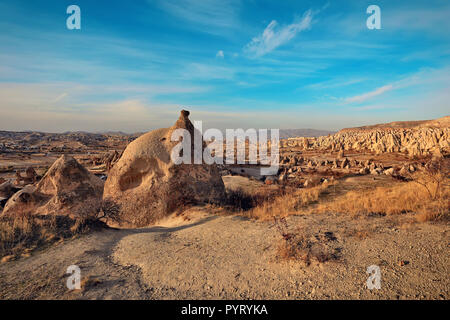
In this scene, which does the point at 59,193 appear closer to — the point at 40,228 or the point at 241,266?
the point at 40,228

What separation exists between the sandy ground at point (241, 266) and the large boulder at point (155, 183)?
1633mm

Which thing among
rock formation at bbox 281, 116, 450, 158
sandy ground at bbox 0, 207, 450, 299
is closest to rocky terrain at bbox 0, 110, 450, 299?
sandy ground at bbox 0, 207, 450, 299

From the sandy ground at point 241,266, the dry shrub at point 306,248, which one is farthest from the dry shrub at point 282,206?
the dry shrub at point 306,248

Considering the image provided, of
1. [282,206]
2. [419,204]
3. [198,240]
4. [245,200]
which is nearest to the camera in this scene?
[198,240]

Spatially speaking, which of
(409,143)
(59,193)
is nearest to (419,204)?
(59,193)

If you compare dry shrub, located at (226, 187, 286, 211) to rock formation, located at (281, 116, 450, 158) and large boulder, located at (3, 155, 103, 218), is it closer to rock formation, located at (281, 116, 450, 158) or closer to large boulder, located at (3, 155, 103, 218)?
large boulder, located at (3, 155, 103, 218)

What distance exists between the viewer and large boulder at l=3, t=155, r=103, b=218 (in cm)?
666

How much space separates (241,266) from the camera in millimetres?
3576

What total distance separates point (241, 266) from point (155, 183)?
168 inches

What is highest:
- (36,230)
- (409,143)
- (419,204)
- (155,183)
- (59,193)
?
(409,143)

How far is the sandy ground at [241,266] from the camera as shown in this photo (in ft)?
9.46

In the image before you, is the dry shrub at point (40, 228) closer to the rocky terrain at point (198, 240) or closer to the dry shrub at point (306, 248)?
the rocky terrain at point (198, 240)
